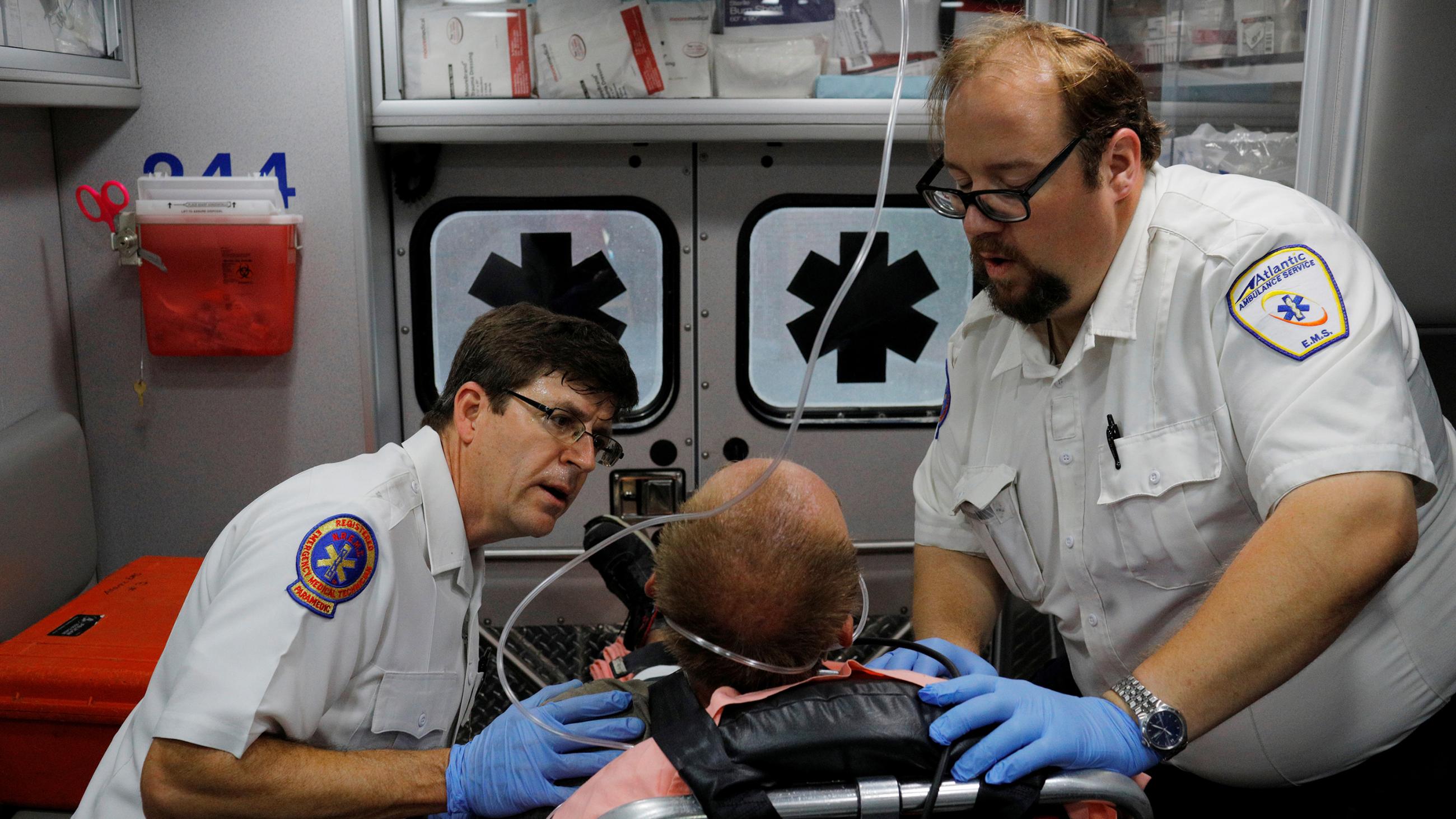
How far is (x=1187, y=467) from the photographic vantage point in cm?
159

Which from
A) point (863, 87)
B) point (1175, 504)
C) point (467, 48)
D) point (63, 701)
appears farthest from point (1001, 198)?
point (63, 701)

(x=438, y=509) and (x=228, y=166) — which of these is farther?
(x=228, y=166)

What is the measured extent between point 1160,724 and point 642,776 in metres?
0.64

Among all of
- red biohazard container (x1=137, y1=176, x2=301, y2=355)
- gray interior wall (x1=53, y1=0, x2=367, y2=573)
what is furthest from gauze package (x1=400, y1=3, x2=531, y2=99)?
red biohazard container (x1=137, y1=176, x2=301, y2=355)

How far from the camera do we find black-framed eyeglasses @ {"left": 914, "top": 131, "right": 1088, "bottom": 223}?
1555 mm

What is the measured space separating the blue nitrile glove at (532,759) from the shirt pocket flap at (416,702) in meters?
0.14

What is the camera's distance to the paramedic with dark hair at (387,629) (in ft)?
4.74

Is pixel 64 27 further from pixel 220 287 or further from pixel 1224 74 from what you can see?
pixel 1224 74

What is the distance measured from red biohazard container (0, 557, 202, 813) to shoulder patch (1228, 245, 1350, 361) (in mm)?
2031

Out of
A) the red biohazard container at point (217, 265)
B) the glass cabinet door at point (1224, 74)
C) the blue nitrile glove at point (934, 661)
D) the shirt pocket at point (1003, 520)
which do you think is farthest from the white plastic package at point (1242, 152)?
the red biohazard container at point (217, 265)

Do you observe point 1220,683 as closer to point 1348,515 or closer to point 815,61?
point 1348,515

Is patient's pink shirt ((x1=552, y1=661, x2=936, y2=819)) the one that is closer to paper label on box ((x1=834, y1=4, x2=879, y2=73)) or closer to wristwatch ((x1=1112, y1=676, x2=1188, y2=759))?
wristwatch ((x1=1112, y1=676, x2=1188, y2=759))

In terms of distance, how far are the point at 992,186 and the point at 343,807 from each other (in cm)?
125

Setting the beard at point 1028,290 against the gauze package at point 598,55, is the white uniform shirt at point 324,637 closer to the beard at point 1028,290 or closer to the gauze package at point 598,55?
the beard at point 1028,290
